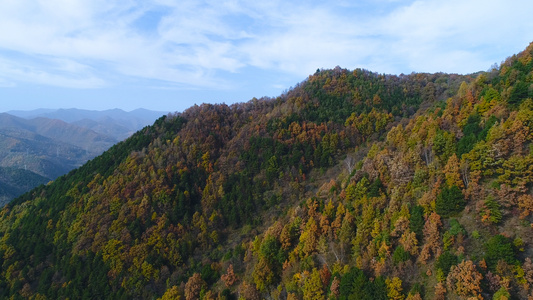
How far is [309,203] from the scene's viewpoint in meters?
63.2

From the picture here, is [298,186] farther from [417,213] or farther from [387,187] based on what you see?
[417,213]

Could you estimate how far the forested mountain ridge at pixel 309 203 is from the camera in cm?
3925

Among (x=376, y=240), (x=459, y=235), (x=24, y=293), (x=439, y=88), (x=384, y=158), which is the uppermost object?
(x=439, y=88)

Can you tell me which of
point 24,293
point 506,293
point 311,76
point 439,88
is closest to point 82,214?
point 24,293

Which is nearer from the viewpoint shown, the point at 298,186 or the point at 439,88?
the point at 298,186

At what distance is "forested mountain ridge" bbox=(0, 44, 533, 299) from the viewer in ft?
129

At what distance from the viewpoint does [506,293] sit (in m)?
30.8

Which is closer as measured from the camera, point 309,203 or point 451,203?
point 451,203

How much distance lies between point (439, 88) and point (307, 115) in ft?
192

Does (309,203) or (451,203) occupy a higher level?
(451,203)

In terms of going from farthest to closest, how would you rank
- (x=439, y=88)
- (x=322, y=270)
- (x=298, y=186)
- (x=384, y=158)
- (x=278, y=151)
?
(x=439, y=88), (x=278, y=151), (x=298, y=186), (x=384, y=158), (x=322, y=270)

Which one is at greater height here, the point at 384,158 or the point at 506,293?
the point at 384,158

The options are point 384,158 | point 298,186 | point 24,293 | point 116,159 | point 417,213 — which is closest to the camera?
point 417,213

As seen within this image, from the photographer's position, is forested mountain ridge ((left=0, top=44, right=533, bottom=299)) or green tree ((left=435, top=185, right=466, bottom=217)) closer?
forested mountain ridge ((left=0, top=44, right=533, bottom=299))
